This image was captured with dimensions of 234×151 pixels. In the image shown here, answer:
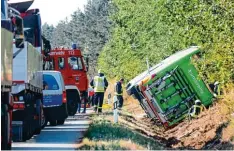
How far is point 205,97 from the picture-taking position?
28.4 m

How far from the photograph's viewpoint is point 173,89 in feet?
91.9

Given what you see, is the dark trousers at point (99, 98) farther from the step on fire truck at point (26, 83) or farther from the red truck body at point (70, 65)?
the step on fire truck at point (26, 83)

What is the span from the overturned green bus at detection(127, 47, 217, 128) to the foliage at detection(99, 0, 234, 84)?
0.96 m

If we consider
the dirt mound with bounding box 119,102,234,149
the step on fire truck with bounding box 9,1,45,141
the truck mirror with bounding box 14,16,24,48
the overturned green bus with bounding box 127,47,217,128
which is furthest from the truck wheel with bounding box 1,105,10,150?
the overturned green bus with bounding box 127,47,217,128

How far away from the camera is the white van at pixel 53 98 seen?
24492 mm

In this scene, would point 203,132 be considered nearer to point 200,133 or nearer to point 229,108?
point 200,133

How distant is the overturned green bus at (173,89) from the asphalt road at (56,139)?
2.98 m

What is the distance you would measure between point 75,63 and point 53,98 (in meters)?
10.8

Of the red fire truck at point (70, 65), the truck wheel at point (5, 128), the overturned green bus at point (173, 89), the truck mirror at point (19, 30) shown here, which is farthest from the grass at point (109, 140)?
the red fire truck at point (70, 65)

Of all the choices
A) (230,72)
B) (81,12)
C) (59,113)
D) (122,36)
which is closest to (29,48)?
(230,72)

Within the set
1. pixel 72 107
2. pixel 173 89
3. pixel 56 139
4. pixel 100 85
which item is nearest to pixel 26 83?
pixel 56 139

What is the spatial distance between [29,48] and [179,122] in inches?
502

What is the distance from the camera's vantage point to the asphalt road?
1733 centimetres

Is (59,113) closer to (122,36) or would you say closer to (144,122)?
(144,122)
